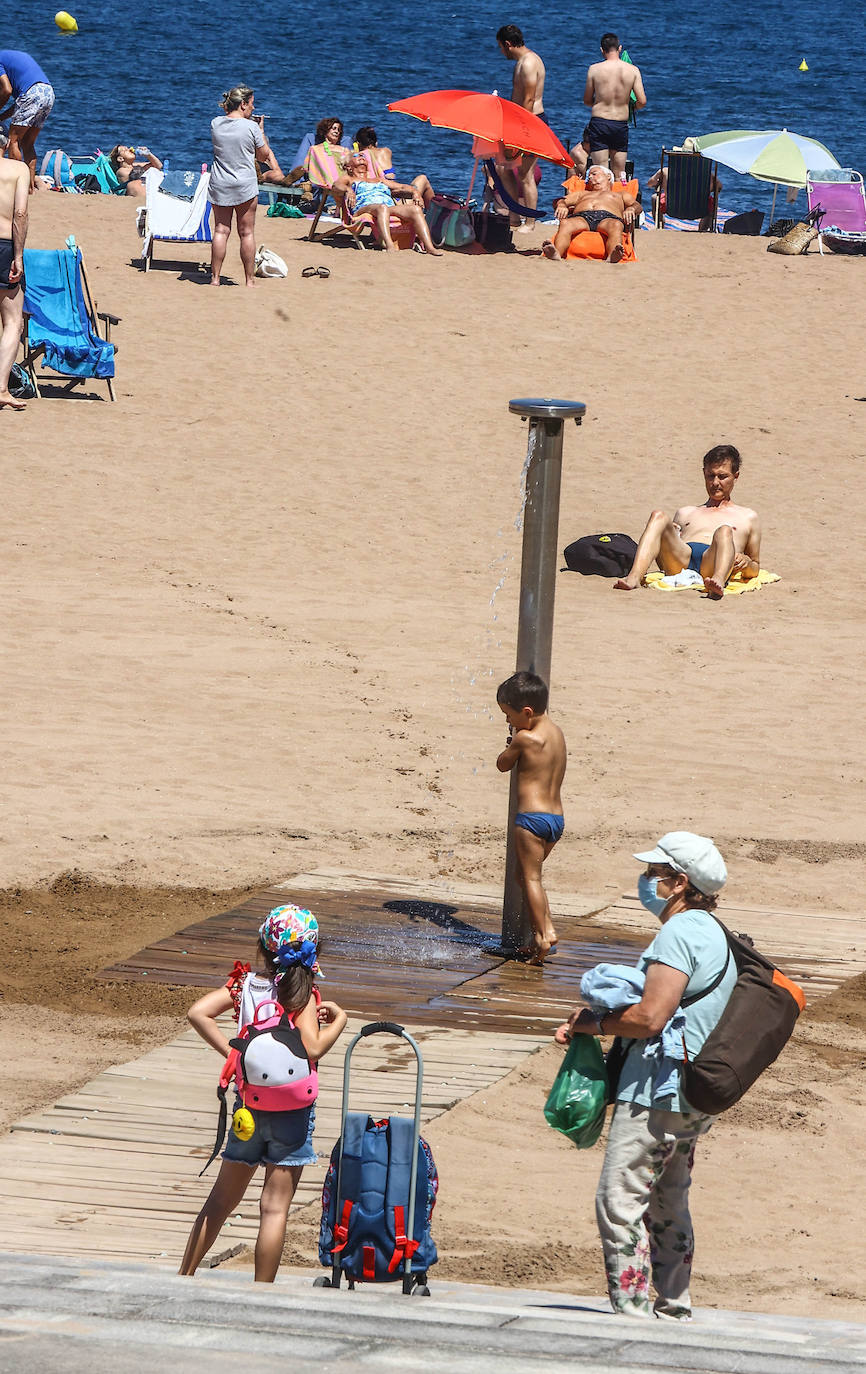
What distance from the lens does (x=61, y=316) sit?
15.5 m

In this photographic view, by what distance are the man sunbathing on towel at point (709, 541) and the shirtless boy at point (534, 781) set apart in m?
5.98

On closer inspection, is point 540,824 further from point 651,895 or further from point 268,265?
point 268,265

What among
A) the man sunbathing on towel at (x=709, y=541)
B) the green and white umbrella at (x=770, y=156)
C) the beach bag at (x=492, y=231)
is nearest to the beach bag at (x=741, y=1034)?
the man sunbathing on towel at (x=709, y=541)

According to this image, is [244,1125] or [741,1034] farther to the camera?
[244,1125]

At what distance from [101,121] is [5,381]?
41133 mm

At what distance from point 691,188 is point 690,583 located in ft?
35.9

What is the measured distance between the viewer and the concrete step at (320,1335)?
109 inches

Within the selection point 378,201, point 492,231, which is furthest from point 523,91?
point 378,201

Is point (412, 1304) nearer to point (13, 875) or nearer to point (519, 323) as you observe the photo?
point (13, 875)

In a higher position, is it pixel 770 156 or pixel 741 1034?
pixel 770 156

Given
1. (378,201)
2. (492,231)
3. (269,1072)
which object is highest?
(378,201)

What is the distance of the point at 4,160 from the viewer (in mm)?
13711

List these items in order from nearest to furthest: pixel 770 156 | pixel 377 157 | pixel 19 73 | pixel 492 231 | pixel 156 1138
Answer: pixel 156 1138
pixel 19 73
pixel 377 157
pixel 492 231
pixel 770 156

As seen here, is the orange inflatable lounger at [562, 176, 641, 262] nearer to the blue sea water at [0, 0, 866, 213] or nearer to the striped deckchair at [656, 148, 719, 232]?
the striped deckchair at [656, 148, 719, 232]
